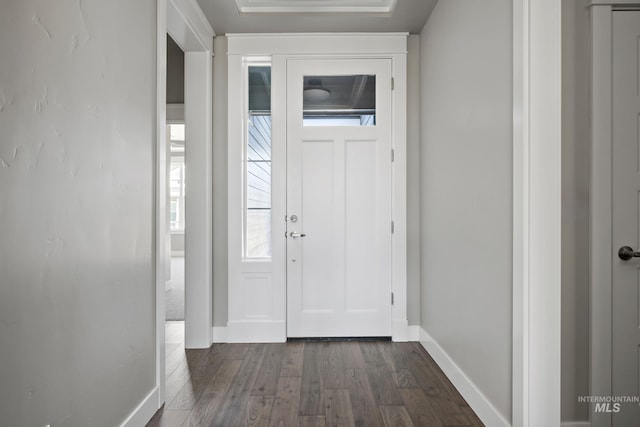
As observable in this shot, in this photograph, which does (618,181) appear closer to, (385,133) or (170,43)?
(385,133)

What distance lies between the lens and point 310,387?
2.39m

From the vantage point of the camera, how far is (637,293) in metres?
1.75

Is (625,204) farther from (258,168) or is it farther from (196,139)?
(196,139)

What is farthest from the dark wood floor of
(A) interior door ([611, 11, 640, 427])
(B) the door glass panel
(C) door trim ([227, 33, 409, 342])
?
(B) the door glass panel

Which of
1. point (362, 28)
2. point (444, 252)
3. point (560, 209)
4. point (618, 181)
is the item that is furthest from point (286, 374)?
point (362, 28)

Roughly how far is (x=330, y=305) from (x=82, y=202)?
224 cm

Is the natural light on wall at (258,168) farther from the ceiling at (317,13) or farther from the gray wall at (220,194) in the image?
the ceiling at (317,13)

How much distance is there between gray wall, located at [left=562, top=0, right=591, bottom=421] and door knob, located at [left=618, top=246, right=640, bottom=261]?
0.15 m

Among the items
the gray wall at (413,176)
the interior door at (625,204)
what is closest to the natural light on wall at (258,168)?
the gray wall at (413,176)

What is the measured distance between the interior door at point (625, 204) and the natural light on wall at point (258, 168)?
2399mm

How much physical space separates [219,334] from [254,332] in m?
0.30

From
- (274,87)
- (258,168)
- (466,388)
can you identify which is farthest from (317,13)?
(466,388)

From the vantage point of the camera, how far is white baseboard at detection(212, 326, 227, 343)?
322cm

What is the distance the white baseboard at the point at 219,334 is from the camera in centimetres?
322
